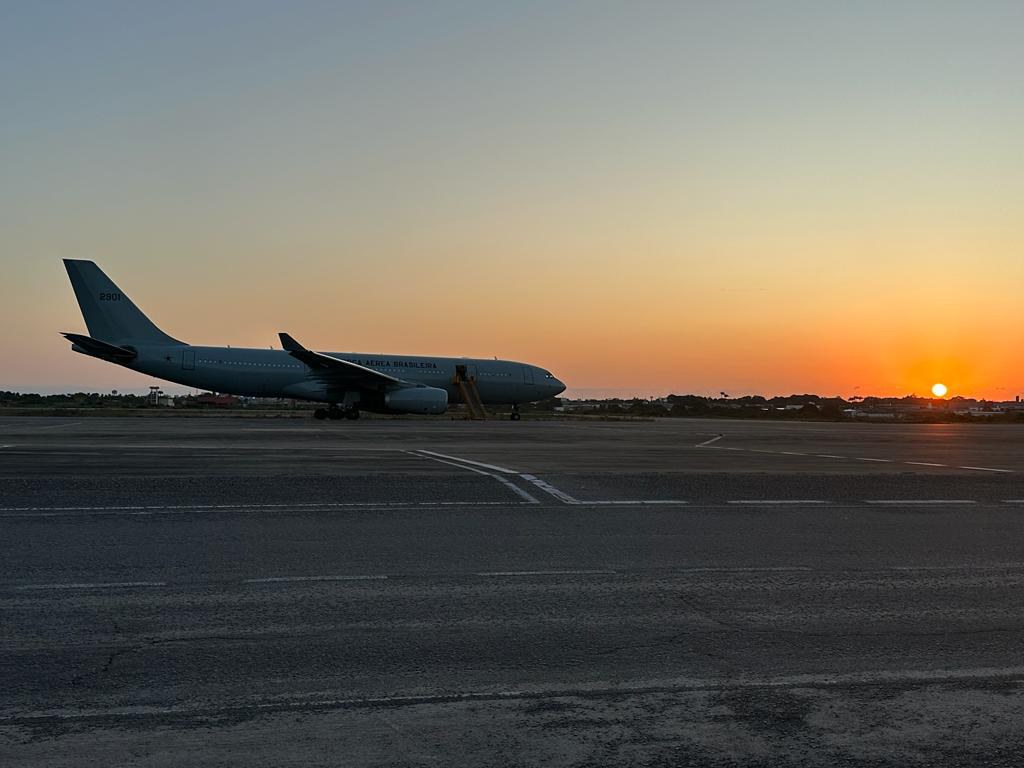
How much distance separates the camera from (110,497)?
12336 millimetres

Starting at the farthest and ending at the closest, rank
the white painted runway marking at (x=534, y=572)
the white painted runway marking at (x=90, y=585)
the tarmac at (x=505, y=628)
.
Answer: the white painted runway marking at (x=534, y=572)
the white painted runway marking at (x=90, y=585)
the tarmac at (x=505, y=628)

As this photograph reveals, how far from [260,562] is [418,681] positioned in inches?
145

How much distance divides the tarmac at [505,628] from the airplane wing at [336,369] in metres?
31.2

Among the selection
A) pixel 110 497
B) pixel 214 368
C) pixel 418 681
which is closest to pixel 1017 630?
pixel 418 681

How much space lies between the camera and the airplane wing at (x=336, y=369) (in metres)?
44.4

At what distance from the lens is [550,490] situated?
547 inches

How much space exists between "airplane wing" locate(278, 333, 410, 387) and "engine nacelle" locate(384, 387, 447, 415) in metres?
1.02

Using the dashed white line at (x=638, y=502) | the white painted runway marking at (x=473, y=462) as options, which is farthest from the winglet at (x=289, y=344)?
the dashed white line at (x=638, y=502)

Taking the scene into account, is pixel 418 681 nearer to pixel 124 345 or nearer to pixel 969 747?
pixel 969 747

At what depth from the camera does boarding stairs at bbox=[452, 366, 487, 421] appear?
172ft

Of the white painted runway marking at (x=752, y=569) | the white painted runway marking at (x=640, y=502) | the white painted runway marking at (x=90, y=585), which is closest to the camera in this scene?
the white painted runway marking at (x=90, y=585)

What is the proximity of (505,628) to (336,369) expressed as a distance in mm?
41436

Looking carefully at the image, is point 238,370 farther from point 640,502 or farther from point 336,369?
point 640,502

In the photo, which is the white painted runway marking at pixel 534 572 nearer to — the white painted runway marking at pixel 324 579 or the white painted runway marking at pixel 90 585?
the white painted runway marking at pixel 324 579
